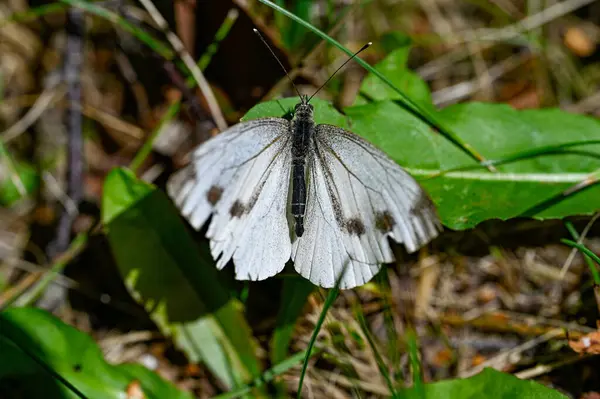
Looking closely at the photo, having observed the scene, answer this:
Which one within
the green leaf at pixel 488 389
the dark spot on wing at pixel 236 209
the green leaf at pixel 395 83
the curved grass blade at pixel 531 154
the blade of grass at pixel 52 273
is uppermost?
A: the green leaf at pixel 395 83

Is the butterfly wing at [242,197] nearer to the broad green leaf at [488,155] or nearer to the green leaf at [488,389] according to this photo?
the broad green leaf at [488,155]

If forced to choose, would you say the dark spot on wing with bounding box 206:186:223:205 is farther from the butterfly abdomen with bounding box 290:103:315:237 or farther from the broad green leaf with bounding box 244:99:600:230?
the broad green leaf with bounding box 244:99:600:230

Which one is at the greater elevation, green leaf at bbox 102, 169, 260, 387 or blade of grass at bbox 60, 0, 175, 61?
blade of grass at bbox 60, 0, 175, 61

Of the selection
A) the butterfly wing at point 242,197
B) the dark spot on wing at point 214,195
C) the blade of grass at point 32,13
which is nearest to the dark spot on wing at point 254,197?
the butterfly wing at point 242,197

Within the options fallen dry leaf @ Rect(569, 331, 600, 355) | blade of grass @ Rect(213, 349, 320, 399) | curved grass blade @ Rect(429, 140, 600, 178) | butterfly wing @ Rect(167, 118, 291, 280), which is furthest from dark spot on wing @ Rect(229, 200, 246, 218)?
fallen dry leaf @ Rect(569, 331, 600, 355)

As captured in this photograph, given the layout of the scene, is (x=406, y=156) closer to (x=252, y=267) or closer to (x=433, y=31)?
(x=252, y=267)

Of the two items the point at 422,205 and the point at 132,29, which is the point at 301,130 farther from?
the point at 132,29

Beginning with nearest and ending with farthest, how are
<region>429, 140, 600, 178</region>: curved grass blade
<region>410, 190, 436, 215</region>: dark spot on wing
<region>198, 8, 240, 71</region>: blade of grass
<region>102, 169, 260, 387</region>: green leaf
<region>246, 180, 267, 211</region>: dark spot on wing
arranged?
<region>410, 190, 436, 215</region>: dark spot on wing → <region>246, 180, 267, 211</region>: dark spot on wing → <region>429, 140, 600, 178</region>: curved grass blade → <region>102, 169, 260, 387</region>: green leaf → <region>198, 8, 240, 71</region>: blade of grass

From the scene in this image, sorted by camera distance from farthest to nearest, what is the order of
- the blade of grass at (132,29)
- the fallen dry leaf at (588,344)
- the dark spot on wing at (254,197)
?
the blade of grass at (132,29), the fallen dry leaf at (588,344), the dark spot on wing at (254,197)

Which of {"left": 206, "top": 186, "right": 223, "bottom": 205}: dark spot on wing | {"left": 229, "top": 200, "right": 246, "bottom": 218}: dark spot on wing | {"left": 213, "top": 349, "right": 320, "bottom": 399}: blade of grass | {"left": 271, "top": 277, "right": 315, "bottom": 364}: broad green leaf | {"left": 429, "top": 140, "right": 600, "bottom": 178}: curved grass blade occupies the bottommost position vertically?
{"left": 213, "top": 349, "right": 320, "bottom": 399}: blade of grass
